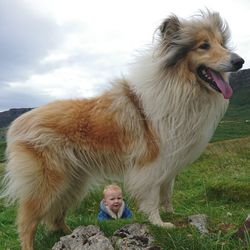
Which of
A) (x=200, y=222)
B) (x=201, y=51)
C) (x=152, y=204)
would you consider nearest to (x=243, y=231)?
(x=200, y=222)

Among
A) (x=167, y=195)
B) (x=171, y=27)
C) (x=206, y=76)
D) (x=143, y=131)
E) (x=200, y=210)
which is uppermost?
(x=171, y=27)

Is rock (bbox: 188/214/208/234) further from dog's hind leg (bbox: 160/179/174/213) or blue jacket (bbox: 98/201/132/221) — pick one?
blue jacket (bbox: 98/201/132/221)

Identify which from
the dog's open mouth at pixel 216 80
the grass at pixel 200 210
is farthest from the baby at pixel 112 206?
the dog's open mouth at pixel 216 80

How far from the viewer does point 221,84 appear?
6809 mm

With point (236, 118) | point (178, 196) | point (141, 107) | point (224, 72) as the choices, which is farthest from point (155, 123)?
point (236, 118)

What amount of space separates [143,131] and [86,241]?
1.95m

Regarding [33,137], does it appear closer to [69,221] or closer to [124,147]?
[124,147]

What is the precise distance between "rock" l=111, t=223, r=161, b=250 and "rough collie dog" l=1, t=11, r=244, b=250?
27.5 inches

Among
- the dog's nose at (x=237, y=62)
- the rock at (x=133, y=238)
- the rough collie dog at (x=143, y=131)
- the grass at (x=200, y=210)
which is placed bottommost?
the grass at (x=200, y=210)

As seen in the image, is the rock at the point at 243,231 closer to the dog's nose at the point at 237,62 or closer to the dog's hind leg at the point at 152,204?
the dog's hind leg at the point at 152,204

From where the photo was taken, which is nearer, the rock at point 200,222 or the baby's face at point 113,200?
the rock at point 200,222

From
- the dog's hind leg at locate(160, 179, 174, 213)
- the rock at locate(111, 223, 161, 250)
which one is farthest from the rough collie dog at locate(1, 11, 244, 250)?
the rock at locate(111, 223, 161, 250)

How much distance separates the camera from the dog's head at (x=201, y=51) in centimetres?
673

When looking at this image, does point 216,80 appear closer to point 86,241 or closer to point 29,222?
point 86,241
